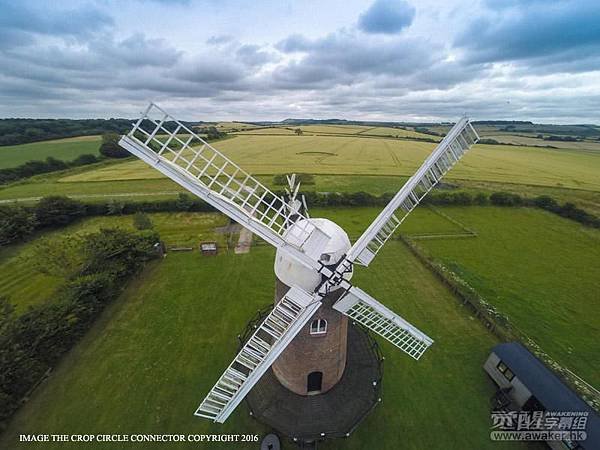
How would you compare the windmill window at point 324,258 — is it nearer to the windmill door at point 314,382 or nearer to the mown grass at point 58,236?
the windmill door at point 314,382

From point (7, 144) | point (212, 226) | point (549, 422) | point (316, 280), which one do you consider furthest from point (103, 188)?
point (7, 144)

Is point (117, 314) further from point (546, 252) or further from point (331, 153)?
point (331, 153)

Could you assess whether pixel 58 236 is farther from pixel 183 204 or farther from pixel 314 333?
pixel 314 333

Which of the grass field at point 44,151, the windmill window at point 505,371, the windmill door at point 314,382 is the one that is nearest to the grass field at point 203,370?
the windmill window at point 505,371

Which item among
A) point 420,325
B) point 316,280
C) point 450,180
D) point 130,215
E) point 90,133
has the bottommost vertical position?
point 90,133

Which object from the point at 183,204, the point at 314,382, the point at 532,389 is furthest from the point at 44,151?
the point at 532,389

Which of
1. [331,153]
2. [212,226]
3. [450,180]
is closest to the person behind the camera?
[212,226]
